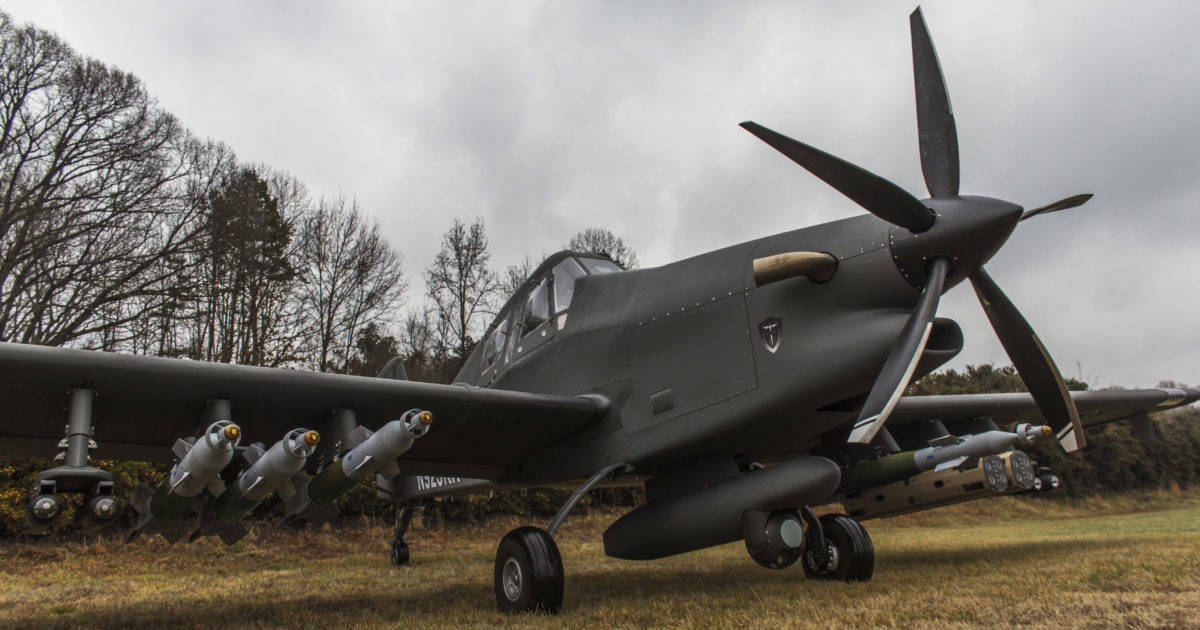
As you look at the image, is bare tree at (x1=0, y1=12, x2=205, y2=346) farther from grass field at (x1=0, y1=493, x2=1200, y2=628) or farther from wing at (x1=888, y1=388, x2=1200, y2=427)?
wing at (x1=888, y1=388, x2=1200, y2=427)

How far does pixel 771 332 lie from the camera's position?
4820 mm

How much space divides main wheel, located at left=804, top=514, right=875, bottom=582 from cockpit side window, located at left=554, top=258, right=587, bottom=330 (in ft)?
11.5

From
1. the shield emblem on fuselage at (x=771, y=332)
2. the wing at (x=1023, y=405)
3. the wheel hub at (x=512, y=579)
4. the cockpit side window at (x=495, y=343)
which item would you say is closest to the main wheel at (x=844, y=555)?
the wing at (x=1023, y=405)

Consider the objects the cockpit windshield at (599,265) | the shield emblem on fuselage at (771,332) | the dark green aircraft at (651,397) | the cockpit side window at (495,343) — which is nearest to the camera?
the dark green aircraft at (651,397)

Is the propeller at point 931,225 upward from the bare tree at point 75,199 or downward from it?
downward

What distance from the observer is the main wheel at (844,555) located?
6.48m

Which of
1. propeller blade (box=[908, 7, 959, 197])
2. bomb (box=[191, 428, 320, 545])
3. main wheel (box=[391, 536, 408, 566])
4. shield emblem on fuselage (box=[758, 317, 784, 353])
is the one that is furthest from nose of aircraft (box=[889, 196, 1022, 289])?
main wheel (box=[391, 536, 408, 566])

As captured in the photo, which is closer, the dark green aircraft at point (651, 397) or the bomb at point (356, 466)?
the bomb at point (356, 466)

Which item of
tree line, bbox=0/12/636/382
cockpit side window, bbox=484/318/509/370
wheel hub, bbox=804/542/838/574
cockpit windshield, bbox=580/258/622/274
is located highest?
tree line, bbox=0/12/636/382

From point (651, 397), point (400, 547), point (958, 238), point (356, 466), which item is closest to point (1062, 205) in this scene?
point (958, 238)

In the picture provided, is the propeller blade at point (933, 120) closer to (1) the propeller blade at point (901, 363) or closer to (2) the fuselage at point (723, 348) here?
(2) the fuselage at point (723, 348)

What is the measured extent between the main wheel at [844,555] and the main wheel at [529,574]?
3.14 metres

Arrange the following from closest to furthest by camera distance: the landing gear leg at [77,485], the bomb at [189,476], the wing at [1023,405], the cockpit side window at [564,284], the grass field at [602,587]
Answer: the landing gear leg at [77,485], the bomb at [189,476], the grass field at [602,587], the cockpit side window at [564,284], the wing at [1023,405]

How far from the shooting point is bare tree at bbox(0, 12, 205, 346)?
12906mm
